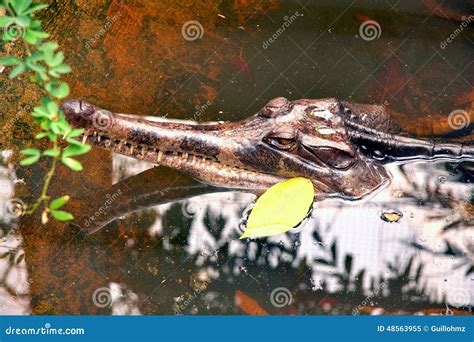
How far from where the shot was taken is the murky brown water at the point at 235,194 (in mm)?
5598

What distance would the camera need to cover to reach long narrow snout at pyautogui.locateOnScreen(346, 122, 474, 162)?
234 inches

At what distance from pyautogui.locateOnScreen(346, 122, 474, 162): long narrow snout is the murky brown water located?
0.40ft

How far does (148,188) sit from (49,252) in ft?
3.18

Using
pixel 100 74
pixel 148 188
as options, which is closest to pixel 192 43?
pixel 100 74

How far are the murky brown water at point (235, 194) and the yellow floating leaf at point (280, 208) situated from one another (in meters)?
0.20

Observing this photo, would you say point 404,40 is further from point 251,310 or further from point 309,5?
point 251,310

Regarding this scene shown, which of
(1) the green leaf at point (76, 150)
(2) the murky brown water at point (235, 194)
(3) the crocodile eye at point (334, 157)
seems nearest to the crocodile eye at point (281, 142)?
(3) the crocodile eye at point (334, 157)

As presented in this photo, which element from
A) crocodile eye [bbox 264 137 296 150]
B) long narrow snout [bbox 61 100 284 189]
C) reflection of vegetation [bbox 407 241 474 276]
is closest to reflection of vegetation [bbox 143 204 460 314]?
reflection of vegetation [bbox 407 241 474 276]

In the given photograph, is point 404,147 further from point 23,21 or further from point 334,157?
point 23,21

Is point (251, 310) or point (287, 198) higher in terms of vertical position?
point (287, 198)

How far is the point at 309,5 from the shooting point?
6.50 metres

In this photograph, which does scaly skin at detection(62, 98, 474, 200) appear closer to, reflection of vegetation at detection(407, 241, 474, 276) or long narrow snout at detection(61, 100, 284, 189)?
long narrow snout at detection(61, 100, 284, 189)

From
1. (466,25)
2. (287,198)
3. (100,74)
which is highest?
(466,25)

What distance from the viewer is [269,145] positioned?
18.5 feet
